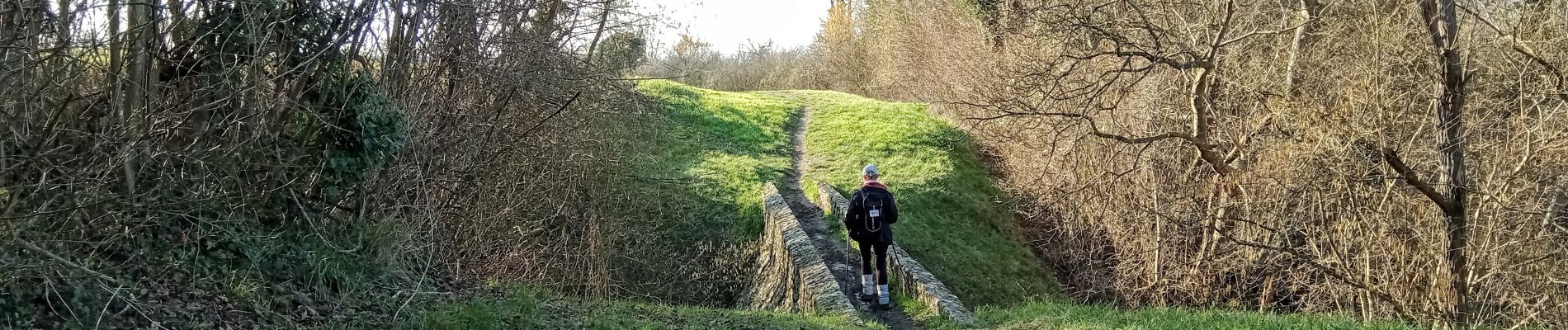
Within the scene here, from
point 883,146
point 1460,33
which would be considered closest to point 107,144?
point 1460,33

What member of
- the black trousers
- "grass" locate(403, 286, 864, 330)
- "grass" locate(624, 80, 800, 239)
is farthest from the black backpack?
"grass" locate(624, 80, 800, 239)

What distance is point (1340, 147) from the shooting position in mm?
9406

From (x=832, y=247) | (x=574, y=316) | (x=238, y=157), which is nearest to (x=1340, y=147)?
(x=832, y=247)

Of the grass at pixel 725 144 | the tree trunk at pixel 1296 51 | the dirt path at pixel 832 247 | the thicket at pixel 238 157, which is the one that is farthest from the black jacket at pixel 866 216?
the grass at pixel 725 144

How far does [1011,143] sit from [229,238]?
53.7ft

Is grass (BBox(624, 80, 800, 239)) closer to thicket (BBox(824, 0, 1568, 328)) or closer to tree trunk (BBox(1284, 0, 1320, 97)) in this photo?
thicket (BBox(824, 0, 1568, 328))

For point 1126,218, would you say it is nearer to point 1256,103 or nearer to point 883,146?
point 1256,103

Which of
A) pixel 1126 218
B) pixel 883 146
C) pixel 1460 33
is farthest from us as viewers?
pixel 883 146

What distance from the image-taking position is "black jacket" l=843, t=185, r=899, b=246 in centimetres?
991

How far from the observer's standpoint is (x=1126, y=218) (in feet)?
47.6

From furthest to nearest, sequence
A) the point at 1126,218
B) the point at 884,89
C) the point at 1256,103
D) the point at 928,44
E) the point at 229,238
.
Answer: the point at 884,89, the point at 928,44, the point at 1126,218, the point at 1256,103, the point at 229,238

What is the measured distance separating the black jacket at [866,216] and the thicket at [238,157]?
4.09m

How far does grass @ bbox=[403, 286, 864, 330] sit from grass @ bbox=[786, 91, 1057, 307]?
13.7ft

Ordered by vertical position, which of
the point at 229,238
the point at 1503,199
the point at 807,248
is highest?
the point at 1503,199
